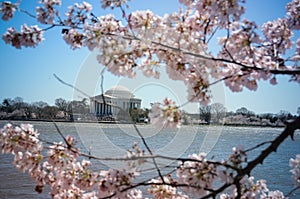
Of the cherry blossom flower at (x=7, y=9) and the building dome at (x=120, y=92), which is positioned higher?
the cherry blossom flower at (x=7, y=9)

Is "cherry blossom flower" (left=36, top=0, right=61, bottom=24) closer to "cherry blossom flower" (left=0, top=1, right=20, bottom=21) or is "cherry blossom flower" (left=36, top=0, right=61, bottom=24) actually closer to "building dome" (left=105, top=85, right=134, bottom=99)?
"cherry blossom flower" (left=0, top=1, right=20, bottom=21)

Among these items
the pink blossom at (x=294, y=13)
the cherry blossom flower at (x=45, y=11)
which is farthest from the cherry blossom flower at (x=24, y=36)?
the pink blossom at (x=294, y=13)

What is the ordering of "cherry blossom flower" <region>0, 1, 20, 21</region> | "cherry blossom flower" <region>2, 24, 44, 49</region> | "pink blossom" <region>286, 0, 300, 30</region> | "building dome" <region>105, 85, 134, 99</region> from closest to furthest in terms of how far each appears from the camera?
"cherry blossom flower" <region>0, 1, 20, 21</region> < "cherry blossom flower" <region>2, 24, 44, 49</region> < "pink blossom" <region>286, 0, 300, 30</region> < "building dome" <region>105, 85, 134, 99</region>

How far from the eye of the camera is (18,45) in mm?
2506

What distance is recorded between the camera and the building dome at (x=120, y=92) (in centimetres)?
317

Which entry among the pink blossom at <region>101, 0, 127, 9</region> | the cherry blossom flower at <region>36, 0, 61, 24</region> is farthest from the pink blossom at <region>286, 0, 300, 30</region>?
the cherry blossom flower at <region>36, 0, 61, 24</region>

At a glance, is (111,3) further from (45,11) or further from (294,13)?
(294,13)

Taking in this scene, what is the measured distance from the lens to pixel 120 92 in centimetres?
326

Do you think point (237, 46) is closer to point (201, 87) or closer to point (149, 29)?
point (201, 87)

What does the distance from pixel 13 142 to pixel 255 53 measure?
5.78 feet

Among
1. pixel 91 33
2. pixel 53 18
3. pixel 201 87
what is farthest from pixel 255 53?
pixel 53 18

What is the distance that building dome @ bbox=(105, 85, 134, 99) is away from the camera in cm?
317

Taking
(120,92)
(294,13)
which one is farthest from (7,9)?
(294,13)

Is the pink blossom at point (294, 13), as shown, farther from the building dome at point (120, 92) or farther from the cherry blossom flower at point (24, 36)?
the cherry blossom flower at point (24, 36)
